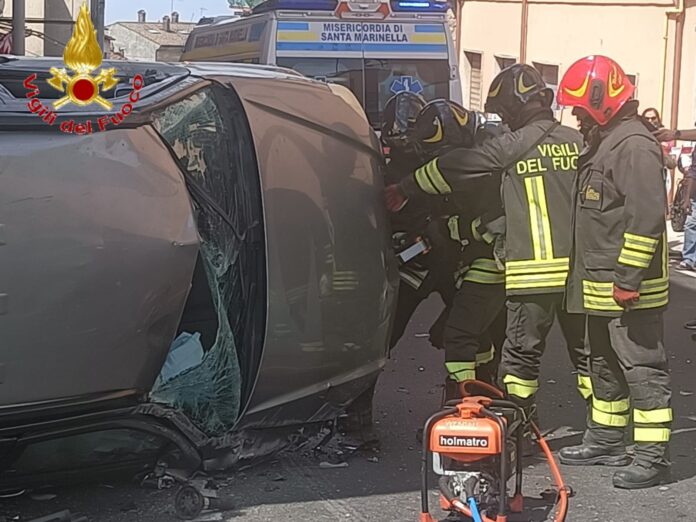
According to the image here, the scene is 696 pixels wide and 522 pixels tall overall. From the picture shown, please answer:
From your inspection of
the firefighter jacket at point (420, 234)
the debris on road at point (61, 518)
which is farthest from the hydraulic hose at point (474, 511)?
the firefighter jacket at point (420, 234)

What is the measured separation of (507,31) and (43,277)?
18.2 m

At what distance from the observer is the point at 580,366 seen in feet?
17.3

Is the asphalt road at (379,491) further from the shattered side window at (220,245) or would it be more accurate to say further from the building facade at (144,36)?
the building facade at (144,36)

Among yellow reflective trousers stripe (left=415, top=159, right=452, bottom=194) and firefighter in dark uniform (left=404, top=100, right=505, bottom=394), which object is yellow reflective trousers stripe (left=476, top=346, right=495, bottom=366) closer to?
firefighter in dark uniform (left=404, top=100, right=505, bottom=394)

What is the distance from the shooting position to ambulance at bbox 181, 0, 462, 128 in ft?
35.9


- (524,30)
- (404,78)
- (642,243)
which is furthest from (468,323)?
(524,30)

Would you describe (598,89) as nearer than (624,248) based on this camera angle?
No

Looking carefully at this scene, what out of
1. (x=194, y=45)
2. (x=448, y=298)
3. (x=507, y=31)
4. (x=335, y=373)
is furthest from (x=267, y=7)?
(x=507, y=31)

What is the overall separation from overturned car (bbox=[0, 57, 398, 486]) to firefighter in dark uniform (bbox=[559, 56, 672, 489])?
828mm

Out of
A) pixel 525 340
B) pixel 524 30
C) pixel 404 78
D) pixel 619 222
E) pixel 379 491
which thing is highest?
pixel 524 30

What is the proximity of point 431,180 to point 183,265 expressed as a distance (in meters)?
→ 1.32

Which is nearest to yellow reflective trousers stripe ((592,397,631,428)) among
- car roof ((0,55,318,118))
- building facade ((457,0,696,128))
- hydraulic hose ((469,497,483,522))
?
hydraulic hose ((469,497,483,522))

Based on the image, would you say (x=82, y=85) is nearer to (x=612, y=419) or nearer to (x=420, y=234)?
(x=420, y=234)

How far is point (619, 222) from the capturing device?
4684 mm
